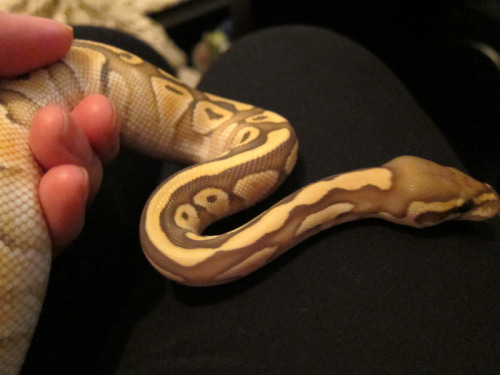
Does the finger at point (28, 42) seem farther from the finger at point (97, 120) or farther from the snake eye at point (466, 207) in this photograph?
the snake eye at point (466, 207)

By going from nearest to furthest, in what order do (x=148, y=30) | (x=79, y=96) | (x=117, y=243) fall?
(x=79, y=96)
(x=117, y=243)
(x=148, y=30)

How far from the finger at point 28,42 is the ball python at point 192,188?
46mm

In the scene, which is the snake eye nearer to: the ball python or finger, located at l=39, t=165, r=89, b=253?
the ball python

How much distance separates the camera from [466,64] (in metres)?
1.97

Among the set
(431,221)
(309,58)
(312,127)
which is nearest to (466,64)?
(309,58)

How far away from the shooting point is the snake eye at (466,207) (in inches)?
42.4

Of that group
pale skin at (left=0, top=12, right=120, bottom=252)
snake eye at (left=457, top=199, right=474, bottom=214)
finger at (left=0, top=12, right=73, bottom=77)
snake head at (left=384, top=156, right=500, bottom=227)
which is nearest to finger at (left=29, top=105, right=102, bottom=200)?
pale skin at (left=0, top=12, right=120, bottom=252)

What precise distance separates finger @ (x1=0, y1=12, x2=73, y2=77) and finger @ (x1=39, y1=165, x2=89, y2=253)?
0.35m

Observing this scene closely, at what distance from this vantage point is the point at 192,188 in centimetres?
112

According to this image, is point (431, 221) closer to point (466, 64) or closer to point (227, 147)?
point (227, 147)

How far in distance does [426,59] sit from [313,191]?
5.35 feet

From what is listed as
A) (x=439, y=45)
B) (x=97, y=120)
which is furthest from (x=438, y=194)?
(x=439, y=45)

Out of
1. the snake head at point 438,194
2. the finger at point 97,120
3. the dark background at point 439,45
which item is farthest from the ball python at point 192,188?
the dark background at point 439,45

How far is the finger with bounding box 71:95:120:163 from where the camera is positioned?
101 centimetres
